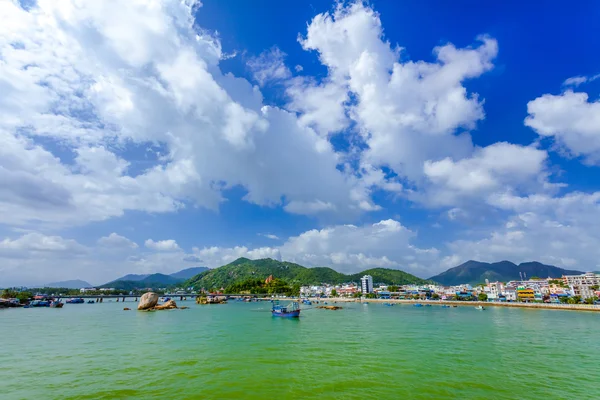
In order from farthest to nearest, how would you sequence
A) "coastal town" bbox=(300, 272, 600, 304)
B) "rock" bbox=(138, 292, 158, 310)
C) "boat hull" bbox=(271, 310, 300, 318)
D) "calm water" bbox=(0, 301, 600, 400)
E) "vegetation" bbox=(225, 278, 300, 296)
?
"vegetation" bbox=(225, 278, 300, 296) < "coastal town" bbox=(300, 272, 600, 304) < "rock" bbox=(138, 292, 158, 310) < "boat hull" bbox=(271, 310, 300, 318) < "calm water" bbox=(0, 301, 600, 400)

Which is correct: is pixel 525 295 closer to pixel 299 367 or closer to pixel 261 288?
pixel 299 367

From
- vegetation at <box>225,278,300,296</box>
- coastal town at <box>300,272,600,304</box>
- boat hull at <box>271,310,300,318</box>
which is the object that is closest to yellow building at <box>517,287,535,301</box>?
coastal town at <box>300,272,600,304</box>

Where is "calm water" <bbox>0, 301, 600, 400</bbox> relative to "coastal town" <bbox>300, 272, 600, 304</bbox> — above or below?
above

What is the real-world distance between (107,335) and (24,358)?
42.3ft

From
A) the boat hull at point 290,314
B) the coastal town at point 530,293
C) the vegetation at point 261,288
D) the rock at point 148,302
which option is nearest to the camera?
the boat hull at point 290,314

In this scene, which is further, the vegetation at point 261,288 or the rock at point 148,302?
the vegetation at point 261,288

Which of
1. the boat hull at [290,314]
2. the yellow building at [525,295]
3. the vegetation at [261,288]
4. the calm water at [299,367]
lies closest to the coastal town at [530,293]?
the yellow building at [525,295]

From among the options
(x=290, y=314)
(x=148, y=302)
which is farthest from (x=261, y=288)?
(x=290, y=314)

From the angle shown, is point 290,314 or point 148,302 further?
point 148,302

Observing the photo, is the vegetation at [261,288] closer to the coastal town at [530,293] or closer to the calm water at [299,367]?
the coastal town at [530,293]

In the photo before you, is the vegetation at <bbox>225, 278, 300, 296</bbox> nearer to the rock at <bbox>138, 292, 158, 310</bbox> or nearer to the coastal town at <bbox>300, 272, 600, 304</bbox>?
the coastal town at <bbox>300, 272, 600, 304</bbox>

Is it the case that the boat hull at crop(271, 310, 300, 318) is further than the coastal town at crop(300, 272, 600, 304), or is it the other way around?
the coastal town at crop(300, 272, 600, 304)

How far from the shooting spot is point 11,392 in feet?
49.5

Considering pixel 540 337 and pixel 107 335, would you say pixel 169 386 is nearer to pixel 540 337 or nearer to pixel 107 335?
pixel 107 335
